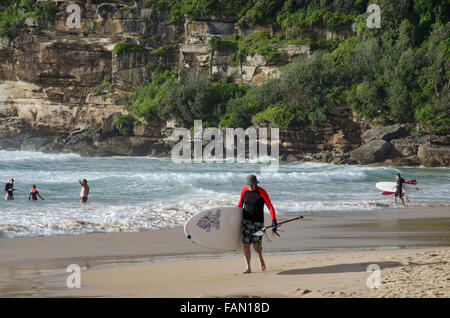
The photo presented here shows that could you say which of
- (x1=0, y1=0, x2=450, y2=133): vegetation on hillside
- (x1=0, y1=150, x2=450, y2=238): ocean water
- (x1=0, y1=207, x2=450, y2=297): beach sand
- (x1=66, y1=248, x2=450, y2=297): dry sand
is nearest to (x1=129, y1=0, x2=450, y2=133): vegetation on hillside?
(x1=0, y1=0, x2=450, y2=133): vegetation on hillside

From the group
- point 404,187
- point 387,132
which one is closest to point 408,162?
point 387,132

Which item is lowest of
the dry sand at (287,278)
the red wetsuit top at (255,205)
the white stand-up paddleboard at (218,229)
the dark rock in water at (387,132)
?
the dry sand at (287,278)

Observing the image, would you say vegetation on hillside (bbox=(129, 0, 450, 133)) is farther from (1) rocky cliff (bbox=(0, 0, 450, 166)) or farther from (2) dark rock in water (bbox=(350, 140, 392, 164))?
(2) dark rock in water (bbox=(350, 140, 392, 164))

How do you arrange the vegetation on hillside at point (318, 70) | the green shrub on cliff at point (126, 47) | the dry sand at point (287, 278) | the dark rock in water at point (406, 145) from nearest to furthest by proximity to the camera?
the dry sand at point (287, 278)
the dark rock in water at point (406, 145)
the vegetation on hillside at point (318, 70)
the green shrub on cliff at point (126, 47)

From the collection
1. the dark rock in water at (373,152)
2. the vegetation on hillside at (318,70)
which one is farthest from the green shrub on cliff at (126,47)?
the dark rock in water at (373,152)

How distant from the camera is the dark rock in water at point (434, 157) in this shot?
3247cm

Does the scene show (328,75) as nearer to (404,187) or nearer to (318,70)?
(318,70)

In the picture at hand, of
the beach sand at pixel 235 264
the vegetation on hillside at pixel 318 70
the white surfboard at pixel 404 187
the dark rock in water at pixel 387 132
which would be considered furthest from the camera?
the vegetation on hillside at pixel 318 70

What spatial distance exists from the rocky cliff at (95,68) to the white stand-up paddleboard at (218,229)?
3624 cm

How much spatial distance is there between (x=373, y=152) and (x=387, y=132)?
201 centimetres

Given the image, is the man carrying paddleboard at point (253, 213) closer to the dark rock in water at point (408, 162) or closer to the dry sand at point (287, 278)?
the dry sand at point (287, 278)

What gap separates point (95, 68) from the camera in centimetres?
4872

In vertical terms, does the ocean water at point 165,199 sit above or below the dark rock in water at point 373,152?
below
